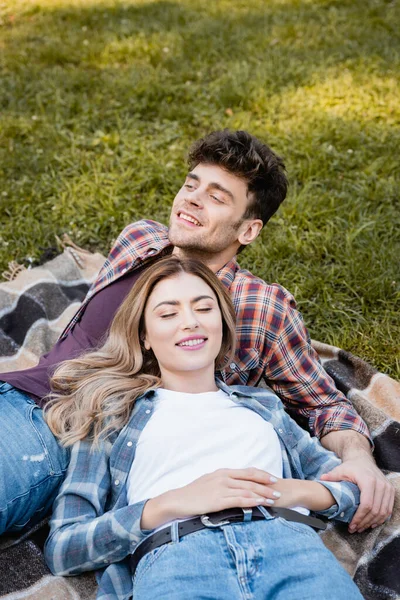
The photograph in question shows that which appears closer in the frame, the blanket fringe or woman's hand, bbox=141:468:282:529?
woman's hand, bbox=141:468:282:529

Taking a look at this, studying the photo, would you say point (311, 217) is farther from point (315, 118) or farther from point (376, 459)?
point (376, 459)

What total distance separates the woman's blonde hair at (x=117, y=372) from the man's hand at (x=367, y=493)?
76cm

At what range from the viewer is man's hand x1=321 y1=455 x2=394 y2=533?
3.00 meters

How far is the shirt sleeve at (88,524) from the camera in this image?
2.63 metres

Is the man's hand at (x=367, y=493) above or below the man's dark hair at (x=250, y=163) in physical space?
below

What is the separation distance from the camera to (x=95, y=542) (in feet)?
8.66

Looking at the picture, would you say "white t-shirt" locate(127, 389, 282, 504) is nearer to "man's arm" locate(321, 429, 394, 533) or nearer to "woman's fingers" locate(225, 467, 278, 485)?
"woman's fingers" locate(225, 467, 278, 485)

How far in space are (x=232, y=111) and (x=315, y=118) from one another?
83 centimetres

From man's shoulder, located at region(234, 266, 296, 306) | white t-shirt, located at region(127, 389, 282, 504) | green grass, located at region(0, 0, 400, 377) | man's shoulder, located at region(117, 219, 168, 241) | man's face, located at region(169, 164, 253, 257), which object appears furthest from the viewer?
green grass, located at region(0, 0, 400, 377)

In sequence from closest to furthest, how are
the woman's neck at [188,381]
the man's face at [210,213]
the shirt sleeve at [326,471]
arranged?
the shirt sleeve at [326,471]
the woman's neck at [188,381]
the man's face at [210,213]

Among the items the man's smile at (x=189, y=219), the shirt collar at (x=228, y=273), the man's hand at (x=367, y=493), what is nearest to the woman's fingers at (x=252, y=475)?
the man's hand at (x=367, y=493)

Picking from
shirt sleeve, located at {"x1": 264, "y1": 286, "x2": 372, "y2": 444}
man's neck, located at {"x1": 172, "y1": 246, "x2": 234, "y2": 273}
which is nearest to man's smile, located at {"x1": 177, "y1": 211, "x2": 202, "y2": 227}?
man's neck, located at {"x1": 172, "y1": 246, "x2": 234, "y2": 273}

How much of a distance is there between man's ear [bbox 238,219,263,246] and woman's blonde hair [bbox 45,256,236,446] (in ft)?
Answer: 2.08

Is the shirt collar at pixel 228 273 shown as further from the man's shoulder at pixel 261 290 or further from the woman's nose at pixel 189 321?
the woman's nose at pixel 189 321
